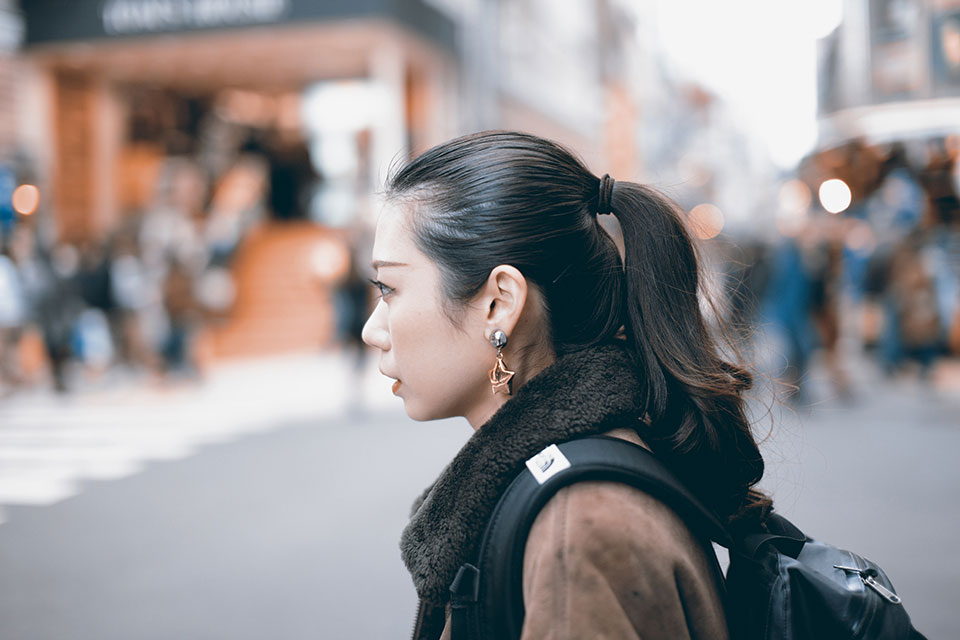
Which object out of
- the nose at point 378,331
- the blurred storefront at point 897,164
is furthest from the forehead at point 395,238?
the blurred storefront at point 897,164

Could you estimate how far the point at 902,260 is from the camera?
10.4 meters

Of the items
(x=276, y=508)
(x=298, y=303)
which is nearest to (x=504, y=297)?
(x=276, y=508)

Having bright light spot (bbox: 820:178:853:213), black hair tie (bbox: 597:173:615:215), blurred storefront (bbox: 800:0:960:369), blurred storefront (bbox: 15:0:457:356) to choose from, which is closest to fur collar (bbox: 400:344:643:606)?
black hair tie (bbox: 597:173:615:215)

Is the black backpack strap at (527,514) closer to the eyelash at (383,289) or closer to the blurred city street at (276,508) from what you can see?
the eyelash at (383,289)

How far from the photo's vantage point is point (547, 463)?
1.27 metres

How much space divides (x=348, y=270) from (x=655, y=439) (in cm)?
955

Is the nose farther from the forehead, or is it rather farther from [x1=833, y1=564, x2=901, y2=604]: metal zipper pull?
[x1=833, y1=564, x2=901, y2=604]: metal zipper pull

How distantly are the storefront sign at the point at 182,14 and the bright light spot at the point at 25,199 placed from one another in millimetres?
5392

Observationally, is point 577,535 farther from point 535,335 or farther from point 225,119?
point 225,119

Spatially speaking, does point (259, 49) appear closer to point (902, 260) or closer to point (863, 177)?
point (863, 177)

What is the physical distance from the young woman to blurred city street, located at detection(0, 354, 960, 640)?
16.1 inches

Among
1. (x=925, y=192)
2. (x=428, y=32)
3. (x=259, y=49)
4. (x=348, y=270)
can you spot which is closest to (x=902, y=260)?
(x=925, y=192)

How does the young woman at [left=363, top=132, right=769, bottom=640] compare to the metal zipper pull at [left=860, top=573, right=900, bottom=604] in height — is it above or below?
Result: above

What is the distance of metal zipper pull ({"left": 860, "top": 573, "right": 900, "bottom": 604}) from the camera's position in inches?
52.4
